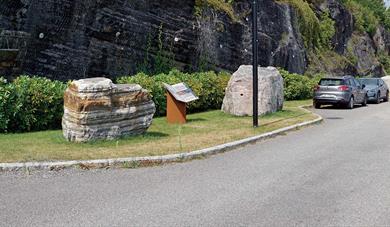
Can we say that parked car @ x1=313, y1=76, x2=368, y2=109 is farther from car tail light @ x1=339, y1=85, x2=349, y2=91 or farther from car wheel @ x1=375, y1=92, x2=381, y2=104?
car wheel @ x1=375, y1=92, x2=381, y2=104

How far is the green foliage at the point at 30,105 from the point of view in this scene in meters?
11.9

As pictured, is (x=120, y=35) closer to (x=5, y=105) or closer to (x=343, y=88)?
(x=5, y=105)

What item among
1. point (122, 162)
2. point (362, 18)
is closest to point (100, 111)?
point (122, 162)

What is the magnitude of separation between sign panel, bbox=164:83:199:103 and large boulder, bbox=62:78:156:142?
326 centimetres

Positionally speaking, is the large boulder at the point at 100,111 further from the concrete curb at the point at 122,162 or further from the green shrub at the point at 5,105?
the concrete curb at the point at 122,162

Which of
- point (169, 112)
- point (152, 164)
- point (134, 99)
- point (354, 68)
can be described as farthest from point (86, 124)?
point (354, 68)

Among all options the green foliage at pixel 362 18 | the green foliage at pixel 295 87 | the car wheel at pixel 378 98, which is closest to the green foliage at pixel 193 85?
the green foliage at pixel 295 87

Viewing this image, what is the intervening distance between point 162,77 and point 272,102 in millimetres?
3789

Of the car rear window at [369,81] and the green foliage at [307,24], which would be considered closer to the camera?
the car rear window at [369,81]

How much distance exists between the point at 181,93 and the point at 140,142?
443 cm

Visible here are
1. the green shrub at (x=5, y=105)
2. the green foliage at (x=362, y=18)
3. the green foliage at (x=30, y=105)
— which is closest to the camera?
the green shrub at (x=5, y=105)

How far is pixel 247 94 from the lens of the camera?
1758cm

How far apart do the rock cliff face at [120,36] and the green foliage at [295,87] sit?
2.12 meters

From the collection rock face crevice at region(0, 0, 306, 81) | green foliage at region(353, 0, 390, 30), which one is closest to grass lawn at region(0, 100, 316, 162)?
rock face crevice at region(0, 0, 306, 81)
